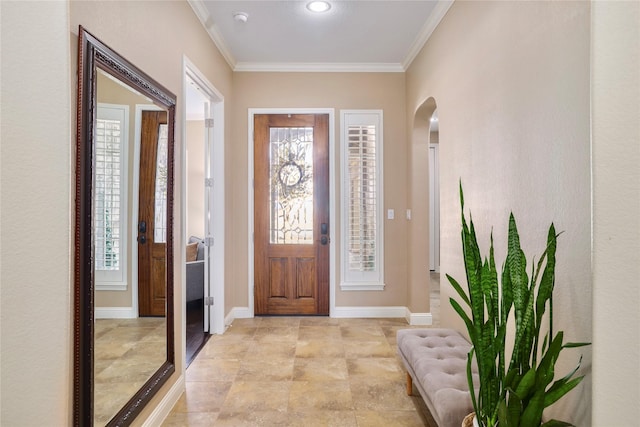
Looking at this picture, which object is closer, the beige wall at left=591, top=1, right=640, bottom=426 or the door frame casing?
the beige wall at left=591, top=1, right=640, bottom=426

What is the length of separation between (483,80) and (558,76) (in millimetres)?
733

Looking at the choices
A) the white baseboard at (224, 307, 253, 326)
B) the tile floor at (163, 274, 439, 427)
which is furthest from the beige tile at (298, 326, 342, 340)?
the white baseboard at (224, 307, 253, 326)

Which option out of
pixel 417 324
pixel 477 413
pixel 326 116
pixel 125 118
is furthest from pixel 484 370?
pixel 326 116

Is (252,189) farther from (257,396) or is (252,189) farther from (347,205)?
(257,396)

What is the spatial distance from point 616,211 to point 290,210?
3.21 m

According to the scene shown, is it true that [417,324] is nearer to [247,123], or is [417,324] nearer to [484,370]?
[484,370]

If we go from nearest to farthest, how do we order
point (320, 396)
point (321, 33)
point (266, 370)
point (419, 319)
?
point (320, 396) < point (266, 370) < point (321, 33) < point (419, 319)

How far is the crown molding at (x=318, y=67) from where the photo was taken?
155 inches

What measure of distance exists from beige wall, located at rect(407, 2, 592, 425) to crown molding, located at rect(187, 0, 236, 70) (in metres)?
1.90

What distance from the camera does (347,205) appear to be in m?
4.00

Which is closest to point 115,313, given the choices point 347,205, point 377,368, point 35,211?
point 35,211

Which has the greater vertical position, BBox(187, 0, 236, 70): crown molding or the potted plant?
BBox(187, 0, 236, 70): crown molding

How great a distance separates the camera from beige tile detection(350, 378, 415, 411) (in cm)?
221

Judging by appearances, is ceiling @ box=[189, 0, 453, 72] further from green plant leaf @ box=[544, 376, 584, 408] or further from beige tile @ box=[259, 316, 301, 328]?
beige tile @ box=[259, 316, 301, 328]
